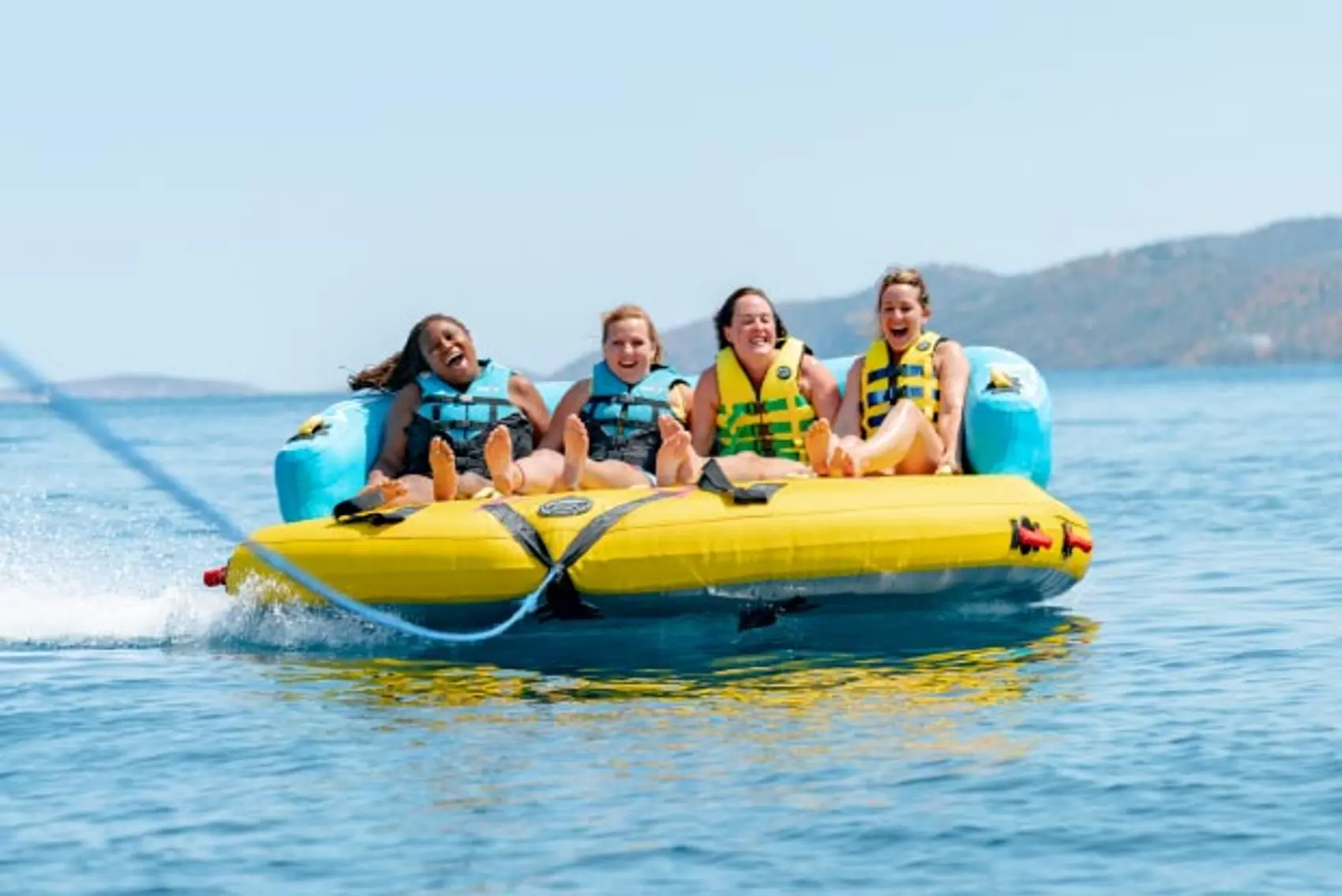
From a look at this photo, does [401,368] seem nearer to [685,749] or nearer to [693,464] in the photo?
[693,464]

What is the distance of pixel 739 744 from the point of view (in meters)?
5.70

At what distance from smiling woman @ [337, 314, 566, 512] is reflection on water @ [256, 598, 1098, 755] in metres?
0.89

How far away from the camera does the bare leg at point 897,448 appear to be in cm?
773

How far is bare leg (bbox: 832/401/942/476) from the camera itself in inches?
305

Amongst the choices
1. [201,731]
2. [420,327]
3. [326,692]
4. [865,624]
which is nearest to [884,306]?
[865,624]

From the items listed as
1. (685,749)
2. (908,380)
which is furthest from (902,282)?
(685,749)

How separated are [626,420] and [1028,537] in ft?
5.63

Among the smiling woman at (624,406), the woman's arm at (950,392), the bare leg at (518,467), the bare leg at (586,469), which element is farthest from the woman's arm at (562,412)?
the woman's arm at (950,392)

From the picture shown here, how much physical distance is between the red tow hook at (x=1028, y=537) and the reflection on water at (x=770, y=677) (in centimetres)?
35

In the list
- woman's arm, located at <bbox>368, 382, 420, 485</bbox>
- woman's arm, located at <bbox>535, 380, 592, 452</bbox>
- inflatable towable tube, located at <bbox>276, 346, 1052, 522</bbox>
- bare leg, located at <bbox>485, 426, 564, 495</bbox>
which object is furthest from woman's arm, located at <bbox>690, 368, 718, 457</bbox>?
woman's arm, located at <bbox>368, 382, 420, 485</bbox>

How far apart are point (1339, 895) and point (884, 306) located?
4306 mm

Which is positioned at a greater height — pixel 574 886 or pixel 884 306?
pixel 884 306

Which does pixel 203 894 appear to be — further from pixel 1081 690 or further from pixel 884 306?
pixel 884 306

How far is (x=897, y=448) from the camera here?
7.91 metres
